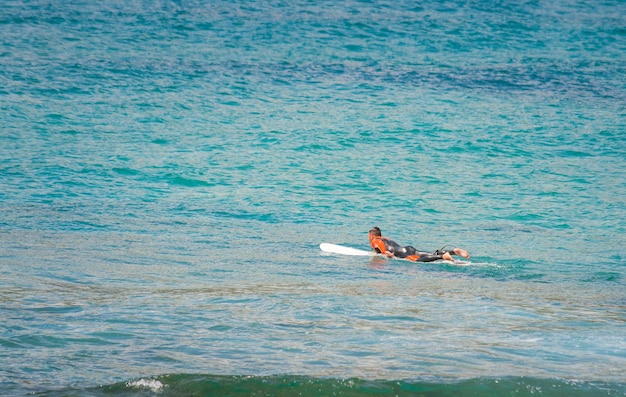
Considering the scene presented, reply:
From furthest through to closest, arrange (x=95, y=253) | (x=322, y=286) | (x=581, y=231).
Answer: (x=581, y=231)
(x=95, y=253)
(x=322, y=286)

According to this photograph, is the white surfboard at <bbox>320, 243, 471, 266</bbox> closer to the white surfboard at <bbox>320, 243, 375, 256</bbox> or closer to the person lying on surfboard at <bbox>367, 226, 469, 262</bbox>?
the white surfboard at <bbox>320, 243, 375, 256</bbox>

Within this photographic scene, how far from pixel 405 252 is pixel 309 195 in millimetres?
5684

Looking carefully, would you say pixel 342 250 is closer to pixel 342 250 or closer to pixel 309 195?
pixel 342 250

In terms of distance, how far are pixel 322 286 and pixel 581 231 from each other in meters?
7.05

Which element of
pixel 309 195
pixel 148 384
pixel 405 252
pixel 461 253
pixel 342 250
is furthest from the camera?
pixel 309 195

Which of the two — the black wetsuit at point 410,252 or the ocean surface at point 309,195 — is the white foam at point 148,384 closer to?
the ocean surface at point 309,195

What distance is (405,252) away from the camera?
13094 mm

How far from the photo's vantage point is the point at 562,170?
20516mm

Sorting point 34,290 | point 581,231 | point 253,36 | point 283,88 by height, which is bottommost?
point 34,290

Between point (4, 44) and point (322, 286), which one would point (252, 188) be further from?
point (4, 44)

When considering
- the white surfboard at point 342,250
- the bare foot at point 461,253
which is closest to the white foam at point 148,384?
the bare foot at point 461,253

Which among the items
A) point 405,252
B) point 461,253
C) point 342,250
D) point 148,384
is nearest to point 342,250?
point 342,250

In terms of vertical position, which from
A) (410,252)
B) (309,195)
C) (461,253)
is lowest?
(410,252)

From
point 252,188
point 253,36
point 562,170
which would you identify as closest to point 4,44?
point 253,36
